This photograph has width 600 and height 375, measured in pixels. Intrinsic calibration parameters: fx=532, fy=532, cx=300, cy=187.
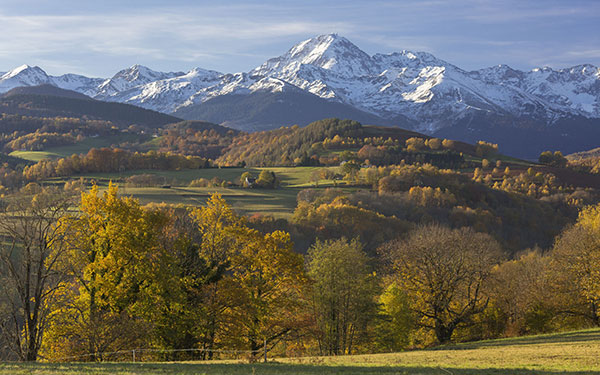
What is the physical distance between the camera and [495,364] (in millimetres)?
29000

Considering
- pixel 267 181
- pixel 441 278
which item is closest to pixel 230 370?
pixel 441 278

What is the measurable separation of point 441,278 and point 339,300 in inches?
444

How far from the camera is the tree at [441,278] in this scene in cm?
5550

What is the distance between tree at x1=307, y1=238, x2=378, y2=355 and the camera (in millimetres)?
52281

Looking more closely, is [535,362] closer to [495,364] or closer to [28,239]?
[495,364]

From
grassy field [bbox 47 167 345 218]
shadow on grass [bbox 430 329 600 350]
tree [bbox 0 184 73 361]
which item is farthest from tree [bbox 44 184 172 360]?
grassy field [bbox 47 167 345 218]

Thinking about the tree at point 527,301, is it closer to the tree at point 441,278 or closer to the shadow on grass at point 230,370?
the tree at point 441,278

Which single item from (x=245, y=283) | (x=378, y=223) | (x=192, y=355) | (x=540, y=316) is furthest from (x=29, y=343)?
(x=378, y=223)

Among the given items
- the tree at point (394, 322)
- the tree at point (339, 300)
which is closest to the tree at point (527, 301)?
the tree at point (394, 322)

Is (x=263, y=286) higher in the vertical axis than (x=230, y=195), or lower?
higher

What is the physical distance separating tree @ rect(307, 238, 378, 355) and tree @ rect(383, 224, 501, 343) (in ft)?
19.2

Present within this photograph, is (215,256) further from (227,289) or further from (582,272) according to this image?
(582,272)

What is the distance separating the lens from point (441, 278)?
55.6m

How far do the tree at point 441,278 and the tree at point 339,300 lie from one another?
5.86m
